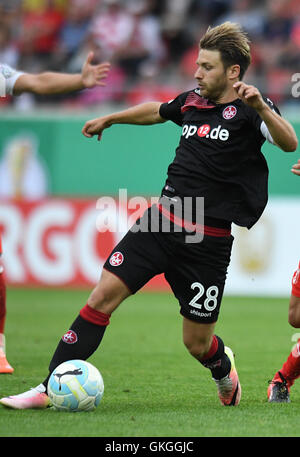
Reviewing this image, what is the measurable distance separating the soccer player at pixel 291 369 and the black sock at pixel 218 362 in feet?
1.23

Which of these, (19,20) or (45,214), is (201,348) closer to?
(45,214)

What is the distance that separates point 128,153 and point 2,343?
800 centimetres

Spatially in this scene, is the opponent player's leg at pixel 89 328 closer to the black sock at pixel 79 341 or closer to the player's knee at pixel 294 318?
the black sock at pixel 79 341

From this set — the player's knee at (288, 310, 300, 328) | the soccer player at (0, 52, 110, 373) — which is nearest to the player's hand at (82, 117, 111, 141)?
the soccer player at (0, 52, 110, 373)

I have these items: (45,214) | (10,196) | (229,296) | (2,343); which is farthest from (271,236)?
(2,343)

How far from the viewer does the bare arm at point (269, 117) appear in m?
4.95

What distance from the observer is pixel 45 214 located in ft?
45.5

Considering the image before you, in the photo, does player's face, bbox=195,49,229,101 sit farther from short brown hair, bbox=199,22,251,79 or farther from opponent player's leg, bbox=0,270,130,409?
opponent player's leg, bbox=0,270,130,409

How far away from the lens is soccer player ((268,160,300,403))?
5.96m

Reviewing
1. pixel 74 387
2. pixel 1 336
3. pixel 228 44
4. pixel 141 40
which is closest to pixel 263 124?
pixel 228 44

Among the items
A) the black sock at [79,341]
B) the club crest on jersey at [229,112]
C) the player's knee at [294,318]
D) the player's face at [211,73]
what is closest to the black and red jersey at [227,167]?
the club crest on jersey at [229,112]

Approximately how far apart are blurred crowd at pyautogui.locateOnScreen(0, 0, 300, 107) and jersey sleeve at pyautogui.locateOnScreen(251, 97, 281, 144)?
904 cm

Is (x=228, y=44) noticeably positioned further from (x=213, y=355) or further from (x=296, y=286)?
(x=213, y=355)

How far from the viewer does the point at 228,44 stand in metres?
5.59
